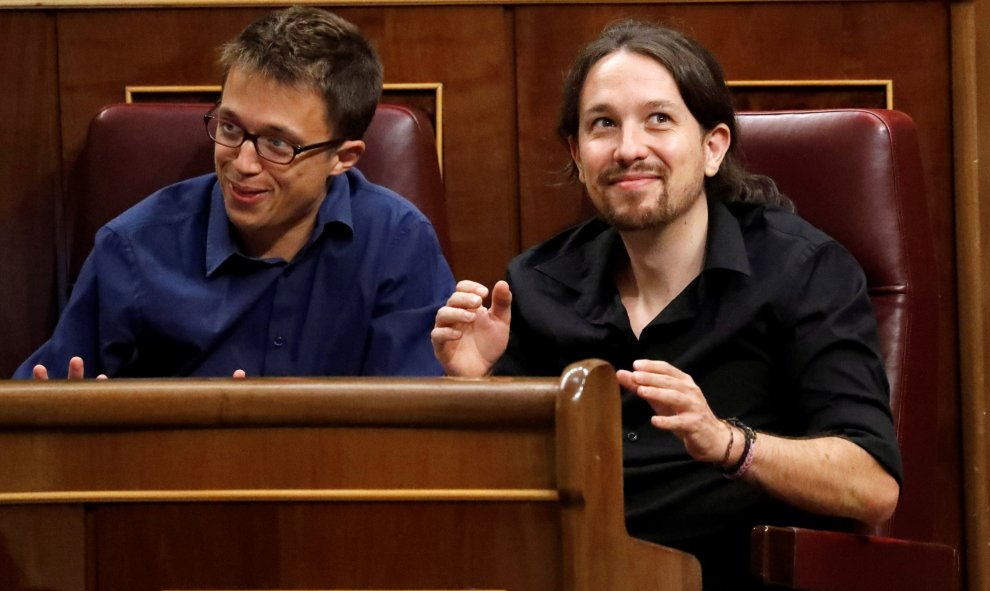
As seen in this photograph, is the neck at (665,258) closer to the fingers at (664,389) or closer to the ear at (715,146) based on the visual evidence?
the ear at (715,146)

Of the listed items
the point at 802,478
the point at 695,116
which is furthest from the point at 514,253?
the point at 802,478

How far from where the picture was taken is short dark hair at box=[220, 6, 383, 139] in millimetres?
1768

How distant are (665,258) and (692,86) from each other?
0.22 metres

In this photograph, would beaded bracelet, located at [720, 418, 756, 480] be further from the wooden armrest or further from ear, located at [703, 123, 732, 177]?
ear, located at [703, 123, 732, 177]

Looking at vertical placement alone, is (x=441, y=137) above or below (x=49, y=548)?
above

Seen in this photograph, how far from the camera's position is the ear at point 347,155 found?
5.99 feet

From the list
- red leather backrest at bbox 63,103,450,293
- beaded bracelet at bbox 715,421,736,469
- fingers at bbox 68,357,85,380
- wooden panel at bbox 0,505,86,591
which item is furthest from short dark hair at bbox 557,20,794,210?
wooden panel at bbox 0,505,86,591

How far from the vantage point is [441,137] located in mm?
2084

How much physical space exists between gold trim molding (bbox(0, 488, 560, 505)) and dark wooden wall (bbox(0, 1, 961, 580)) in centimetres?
115

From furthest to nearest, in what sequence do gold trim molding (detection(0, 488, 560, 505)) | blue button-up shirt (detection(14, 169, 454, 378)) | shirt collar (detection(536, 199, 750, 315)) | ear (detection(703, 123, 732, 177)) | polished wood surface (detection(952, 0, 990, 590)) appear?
polished wood surface (detection(952, 0, 990, 590)) → blue button-up shirt (detection(14, 169, 454, 378)) → ear (detection(703, 123, 732, 177)) → shirt collar (detection(536, 199, 750, 315)) → gold trim molding (detection(0, 488, 560, 505))

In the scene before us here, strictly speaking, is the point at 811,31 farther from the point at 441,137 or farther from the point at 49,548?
the point at 49,548

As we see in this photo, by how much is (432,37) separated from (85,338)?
0.72 metres

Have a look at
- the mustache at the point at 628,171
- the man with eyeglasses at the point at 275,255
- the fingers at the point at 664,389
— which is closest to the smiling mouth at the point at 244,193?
the man with eyeglasses at the point at 275,255

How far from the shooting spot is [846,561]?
1.29 m
